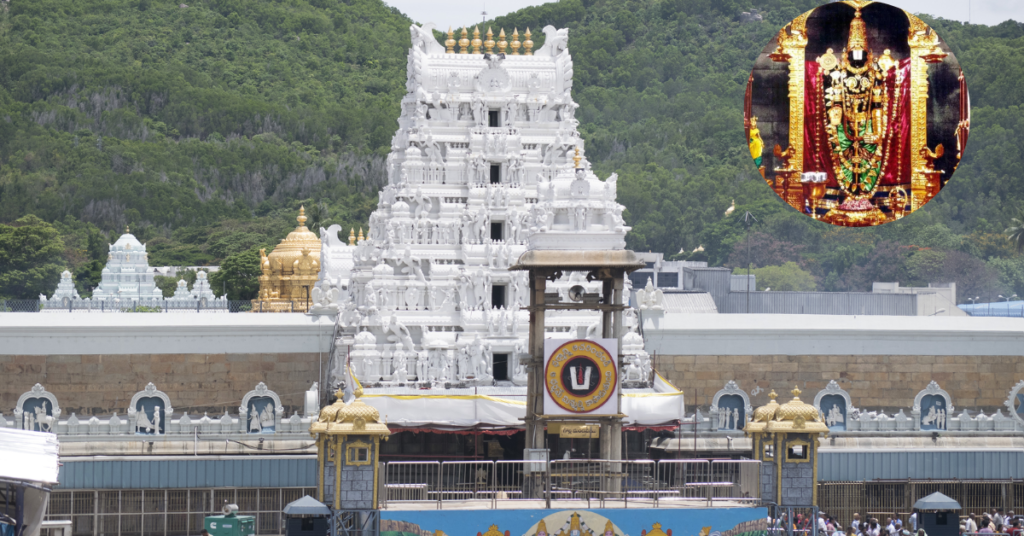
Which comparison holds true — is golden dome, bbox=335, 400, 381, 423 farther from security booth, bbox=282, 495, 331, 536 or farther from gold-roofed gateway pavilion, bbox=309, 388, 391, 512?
security booth, bbox=282, 495, 331, 536

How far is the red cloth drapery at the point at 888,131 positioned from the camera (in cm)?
4853

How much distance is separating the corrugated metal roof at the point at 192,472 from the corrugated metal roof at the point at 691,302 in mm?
31003

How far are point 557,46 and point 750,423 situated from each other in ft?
67.6

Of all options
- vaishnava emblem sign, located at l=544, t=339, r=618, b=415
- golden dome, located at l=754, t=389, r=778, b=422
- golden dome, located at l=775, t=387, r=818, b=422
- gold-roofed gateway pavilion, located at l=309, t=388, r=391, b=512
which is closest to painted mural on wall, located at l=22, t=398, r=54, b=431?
vaishnava emblem sign, located at l=544, t=339, r=618, b=415

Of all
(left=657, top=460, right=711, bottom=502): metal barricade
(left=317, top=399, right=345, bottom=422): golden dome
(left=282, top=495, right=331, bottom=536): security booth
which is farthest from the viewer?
(left=657, top=460, right=711, bottom=502): metal barricade

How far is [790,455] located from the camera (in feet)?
103

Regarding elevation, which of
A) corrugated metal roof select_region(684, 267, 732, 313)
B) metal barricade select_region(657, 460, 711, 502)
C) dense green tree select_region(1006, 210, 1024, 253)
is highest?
dense green tree select_region(1006, 210, 1024, 253)

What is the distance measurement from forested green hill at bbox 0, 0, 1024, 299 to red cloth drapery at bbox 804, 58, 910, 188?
57734 mm

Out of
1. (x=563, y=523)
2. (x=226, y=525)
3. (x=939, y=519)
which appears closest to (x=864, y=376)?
(x=939, y=519)

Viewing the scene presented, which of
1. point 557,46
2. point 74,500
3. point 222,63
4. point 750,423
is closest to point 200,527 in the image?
point 74,500

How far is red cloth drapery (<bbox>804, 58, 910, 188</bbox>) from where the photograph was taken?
48.5 meters

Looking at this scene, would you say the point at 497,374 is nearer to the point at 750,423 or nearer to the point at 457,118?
the point at 457,118

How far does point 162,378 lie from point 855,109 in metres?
22.5

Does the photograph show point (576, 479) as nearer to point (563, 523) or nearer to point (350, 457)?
point (563, 523)
